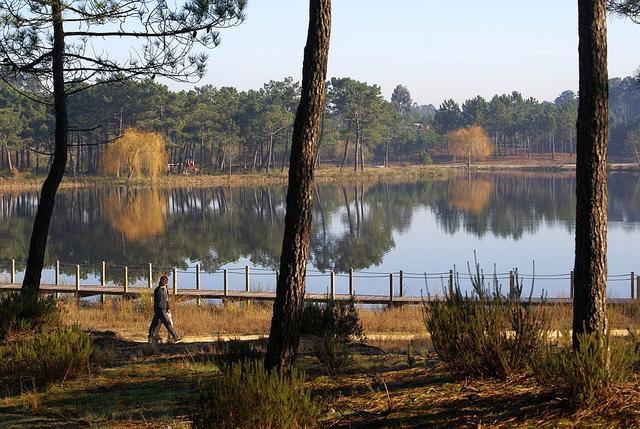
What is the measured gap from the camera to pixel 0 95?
87.4m

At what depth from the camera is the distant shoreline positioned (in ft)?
269

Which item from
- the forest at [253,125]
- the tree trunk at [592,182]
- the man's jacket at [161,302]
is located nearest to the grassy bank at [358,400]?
the tree trunk at [592,182]

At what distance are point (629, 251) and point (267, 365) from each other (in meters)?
34.6

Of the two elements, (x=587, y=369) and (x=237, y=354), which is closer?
(x=587, y=369)

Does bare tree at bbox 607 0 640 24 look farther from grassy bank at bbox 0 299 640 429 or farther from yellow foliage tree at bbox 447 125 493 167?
yellow foliage tree at bbox 447 125 493 167

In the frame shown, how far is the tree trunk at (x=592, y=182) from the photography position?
6.31 meters

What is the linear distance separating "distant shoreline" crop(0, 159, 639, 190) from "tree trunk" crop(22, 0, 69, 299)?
220 feet

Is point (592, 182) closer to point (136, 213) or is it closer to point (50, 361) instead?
point (50, 361)

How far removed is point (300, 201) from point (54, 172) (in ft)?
27.3

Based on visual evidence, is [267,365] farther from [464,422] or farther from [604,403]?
[604,403]

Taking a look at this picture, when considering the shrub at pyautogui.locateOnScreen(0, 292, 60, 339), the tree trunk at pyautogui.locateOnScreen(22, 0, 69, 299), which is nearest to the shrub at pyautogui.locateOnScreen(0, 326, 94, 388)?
the shrub at pyautogui.locateOnScreen(0, 292, 60, 339)

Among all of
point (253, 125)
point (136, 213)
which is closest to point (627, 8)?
point (136, 213)

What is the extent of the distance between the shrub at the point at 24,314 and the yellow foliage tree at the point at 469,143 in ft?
366

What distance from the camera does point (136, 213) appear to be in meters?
57.7
